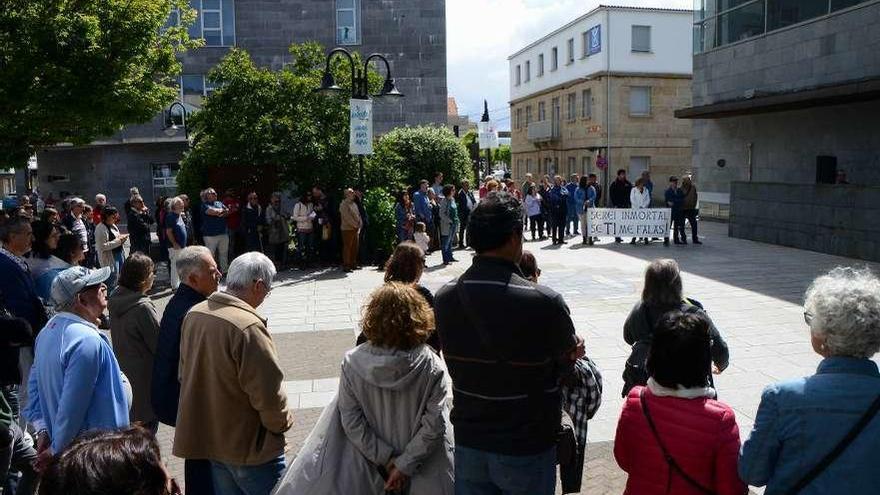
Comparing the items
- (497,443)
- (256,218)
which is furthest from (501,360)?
(256,218)

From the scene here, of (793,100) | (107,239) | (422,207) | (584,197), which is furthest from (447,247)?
(793,100)

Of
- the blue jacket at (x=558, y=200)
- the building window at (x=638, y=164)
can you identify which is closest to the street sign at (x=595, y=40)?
the building window at (x=638, y=164)

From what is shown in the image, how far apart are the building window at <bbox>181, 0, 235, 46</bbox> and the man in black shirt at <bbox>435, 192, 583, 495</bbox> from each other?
26.9 m

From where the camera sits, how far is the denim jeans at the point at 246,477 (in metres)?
3.61

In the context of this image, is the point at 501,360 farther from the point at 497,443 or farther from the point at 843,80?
the point at 843,80

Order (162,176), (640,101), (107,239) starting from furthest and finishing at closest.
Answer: (640,101), (162,176), (107,239)

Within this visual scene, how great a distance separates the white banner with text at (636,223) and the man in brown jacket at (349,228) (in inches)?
262

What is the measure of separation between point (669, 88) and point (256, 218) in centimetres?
2987

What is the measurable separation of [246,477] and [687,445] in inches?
83.5

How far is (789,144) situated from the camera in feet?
66.4

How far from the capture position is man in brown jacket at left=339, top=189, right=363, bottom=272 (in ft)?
48.8

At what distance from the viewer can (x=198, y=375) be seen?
3.56 metres

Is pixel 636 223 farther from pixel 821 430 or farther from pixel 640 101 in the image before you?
pixel 640 101

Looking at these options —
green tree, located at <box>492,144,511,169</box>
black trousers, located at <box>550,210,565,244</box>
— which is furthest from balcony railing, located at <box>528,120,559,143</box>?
green tree, located at <box>492,144,511,169</box>
